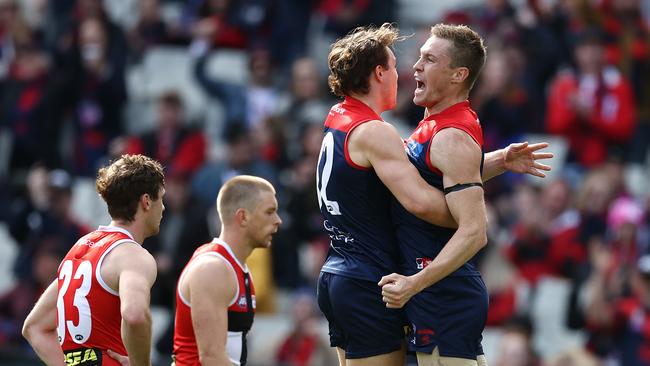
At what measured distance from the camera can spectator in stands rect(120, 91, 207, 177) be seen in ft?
49.0

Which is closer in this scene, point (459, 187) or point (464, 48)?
point (459, 187)

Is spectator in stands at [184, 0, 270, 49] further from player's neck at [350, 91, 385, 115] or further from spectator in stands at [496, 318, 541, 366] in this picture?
player's neck at [350, 91, 385, 115]

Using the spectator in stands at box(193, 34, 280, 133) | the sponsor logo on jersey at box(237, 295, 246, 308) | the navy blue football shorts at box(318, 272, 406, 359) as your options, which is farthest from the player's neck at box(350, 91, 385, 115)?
the spectator in stands at box(193, 34, 280, 133)

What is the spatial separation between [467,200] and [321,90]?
862 cm

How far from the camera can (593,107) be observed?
13664 mm

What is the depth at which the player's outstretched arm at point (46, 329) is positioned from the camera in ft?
23.8

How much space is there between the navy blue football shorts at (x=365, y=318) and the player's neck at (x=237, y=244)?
0.88 meters

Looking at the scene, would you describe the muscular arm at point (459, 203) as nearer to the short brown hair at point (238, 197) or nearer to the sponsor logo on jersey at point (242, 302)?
the sponsor logo on jersey at point (242, 302)

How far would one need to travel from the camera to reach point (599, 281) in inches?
480

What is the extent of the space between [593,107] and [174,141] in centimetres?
488

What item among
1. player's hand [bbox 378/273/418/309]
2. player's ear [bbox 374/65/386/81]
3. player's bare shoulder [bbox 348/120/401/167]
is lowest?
player's hand [bbox 378/273/418/309]

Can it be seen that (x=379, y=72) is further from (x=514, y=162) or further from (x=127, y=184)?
(x=127, y=184)

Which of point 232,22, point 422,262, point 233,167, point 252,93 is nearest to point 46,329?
point 422,262

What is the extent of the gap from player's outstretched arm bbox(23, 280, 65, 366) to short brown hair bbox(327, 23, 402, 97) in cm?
202
